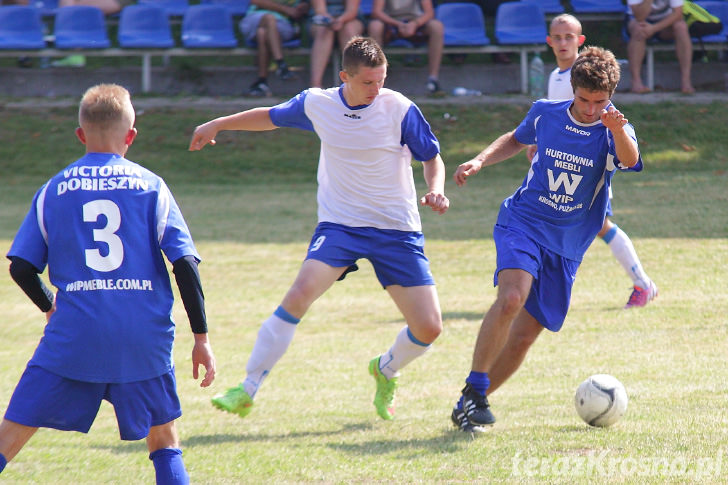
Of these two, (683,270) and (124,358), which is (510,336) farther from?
(683,270)

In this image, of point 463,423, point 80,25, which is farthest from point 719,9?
point 463,423

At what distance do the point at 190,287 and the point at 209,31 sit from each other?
49.7ft

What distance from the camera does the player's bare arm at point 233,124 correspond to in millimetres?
5141

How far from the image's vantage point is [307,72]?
706 inches

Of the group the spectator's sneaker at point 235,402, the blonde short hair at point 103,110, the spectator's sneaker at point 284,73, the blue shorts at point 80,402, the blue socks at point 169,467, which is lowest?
the spectator's sneaker at point 284,73

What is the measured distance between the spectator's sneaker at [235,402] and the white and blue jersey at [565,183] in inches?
65.0

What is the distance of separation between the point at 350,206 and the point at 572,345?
2.30 meters

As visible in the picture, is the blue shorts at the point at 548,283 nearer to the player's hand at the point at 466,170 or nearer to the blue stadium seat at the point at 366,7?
the player's hand at the point at 466,170

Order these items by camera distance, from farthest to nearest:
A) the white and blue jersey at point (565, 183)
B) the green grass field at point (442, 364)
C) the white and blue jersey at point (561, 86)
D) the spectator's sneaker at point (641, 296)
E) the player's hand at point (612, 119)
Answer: the spectator's sneaker at point (641, 296)
the white and blue jersey at point (561, 86)
the white and blue jersey at point (565, 183)
the player's hand at point (612, 119)
the green grass field at point (442, 364)

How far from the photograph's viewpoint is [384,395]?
17.4 ft

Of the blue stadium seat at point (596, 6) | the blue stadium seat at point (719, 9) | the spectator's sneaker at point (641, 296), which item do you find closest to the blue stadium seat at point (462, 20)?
the blue stadium seat at point (596, 6)

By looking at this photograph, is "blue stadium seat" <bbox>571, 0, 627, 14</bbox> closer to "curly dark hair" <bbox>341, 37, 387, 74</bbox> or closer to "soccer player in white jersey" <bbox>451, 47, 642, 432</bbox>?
"soccer player in white jersey" <bbox>451, 47, 642, 432</bbox>

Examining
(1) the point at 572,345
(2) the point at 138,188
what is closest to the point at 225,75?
(1) the point at 572,345

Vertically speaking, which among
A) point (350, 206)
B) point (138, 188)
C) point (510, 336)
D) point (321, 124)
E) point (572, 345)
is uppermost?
point (138, 188)
